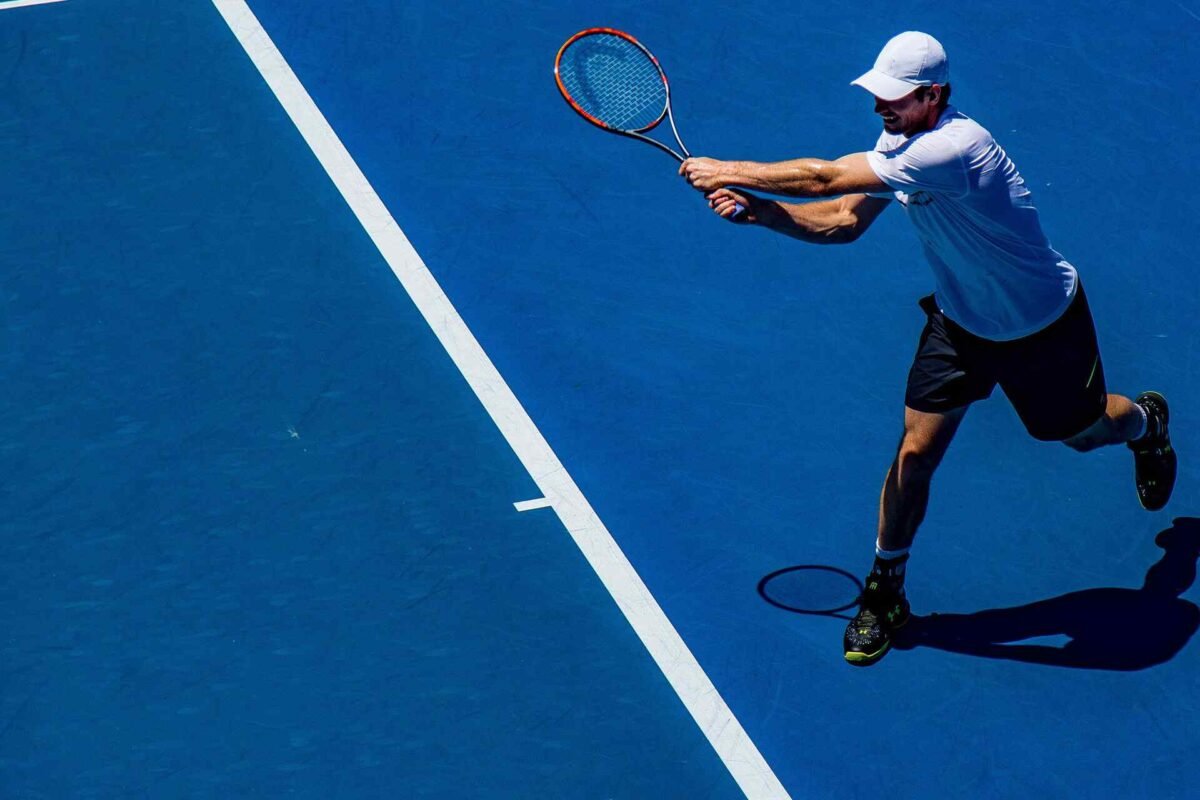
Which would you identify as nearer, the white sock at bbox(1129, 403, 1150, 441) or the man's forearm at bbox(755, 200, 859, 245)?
the man's forearm at bbox(755, 200, 859, 245)

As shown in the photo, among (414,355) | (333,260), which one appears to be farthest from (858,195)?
(333,260)

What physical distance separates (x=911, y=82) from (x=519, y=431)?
2.35 meters

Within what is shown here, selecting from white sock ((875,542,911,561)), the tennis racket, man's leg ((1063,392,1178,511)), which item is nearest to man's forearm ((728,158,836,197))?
the tennis racket

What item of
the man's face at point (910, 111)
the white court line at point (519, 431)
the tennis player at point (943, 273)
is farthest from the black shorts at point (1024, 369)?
the white court line at point (519, 431)

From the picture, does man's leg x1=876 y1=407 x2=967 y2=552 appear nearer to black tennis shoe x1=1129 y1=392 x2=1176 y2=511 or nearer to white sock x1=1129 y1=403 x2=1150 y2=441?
white sock x1=1129 y1=403 x2=1150 y2=441

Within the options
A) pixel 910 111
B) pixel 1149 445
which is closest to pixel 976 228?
pixel 910 111

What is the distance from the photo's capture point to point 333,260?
25.8ft

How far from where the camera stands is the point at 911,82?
5.77 metres

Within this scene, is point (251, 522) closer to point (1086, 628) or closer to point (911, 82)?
point (911, 82)

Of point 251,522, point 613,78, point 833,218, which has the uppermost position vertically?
point 833,218

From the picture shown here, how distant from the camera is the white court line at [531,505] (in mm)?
6879

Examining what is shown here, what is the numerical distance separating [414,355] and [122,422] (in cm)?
129

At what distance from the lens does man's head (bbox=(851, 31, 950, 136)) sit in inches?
227

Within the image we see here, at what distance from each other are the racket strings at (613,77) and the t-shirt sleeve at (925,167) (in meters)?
1.67
